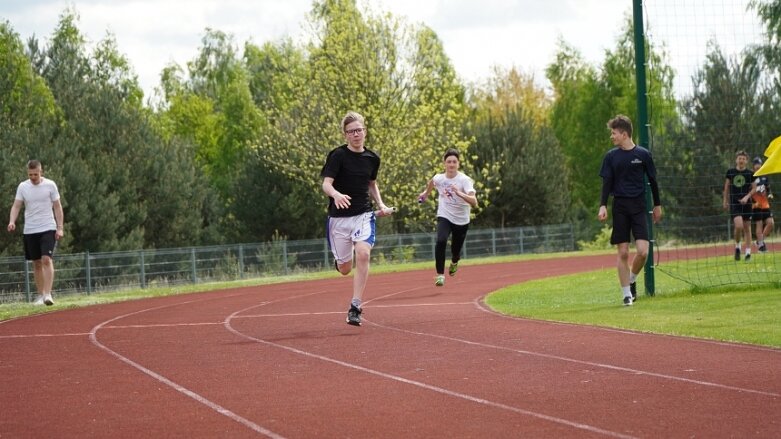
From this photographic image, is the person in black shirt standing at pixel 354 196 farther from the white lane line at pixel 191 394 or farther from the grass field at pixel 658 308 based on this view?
the white lane line at pixel 191 394

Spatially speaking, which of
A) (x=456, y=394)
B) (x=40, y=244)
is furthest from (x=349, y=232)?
(x=40, y=244)

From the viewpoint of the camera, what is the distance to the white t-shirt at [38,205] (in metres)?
18.6

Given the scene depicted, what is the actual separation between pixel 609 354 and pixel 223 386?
11.4 ft

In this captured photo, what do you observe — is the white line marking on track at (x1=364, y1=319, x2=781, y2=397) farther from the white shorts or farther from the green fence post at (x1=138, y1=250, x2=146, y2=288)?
the green fence post at (x1=138, y1=250, x2=146, y2=288)

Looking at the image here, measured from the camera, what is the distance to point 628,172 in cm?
1452

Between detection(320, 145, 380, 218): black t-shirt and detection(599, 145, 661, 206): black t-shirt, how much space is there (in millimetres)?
3247

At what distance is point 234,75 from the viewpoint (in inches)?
3049

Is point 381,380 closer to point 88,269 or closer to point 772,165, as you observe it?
point 772,165

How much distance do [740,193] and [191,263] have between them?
16.5m

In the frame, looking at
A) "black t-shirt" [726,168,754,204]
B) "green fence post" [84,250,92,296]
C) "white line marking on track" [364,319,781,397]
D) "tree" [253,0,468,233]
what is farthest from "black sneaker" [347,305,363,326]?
"tree" [253,0,468,233]

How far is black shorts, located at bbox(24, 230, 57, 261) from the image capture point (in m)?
18.5

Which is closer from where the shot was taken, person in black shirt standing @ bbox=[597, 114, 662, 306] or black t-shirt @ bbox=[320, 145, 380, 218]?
black t-shirt @ bbox=[320, 145, 380, 218]

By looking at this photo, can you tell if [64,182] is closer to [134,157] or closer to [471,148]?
[134,157]

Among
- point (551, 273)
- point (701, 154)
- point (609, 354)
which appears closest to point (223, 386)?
point (609, 354)
